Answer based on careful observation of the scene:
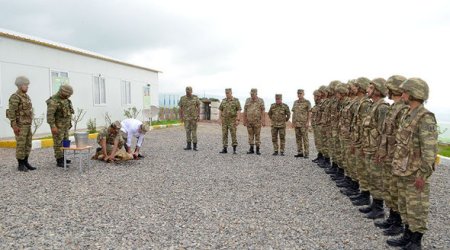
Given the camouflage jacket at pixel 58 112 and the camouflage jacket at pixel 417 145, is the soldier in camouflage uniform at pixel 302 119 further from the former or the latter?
the camouflage jacket at pixel 417 145

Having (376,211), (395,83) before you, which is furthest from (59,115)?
(395,83)

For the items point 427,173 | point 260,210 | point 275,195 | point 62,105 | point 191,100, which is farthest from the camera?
point 191,100

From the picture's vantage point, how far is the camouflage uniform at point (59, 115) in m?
6.76

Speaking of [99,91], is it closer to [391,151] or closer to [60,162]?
[60,162]

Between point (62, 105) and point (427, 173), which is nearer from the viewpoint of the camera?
point (427, 173)

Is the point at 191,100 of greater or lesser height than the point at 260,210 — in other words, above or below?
above

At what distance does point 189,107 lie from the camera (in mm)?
10055

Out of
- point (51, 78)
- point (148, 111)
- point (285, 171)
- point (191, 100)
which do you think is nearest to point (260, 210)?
point (285, 171)

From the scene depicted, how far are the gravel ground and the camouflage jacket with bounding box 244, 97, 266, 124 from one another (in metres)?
2.35

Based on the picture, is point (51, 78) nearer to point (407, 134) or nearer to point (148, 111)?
point (148, 111)

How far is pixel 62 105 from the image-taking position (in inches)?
272

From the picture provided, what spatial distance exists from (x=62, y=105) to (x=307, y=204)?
496 cm

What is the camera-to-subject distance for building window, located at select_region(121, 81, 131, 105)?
1747 centimetres

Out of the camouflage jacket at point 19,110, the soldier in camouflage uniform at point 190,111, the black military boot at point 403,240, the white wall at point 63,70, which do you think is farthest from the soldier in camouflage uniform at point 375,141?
the white wall at point 63,70
